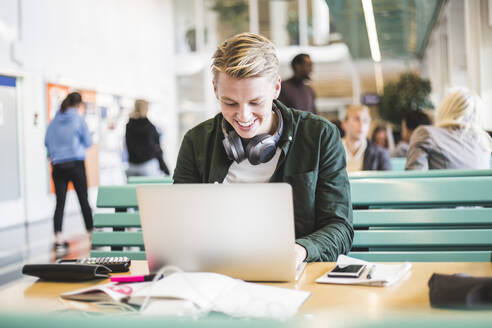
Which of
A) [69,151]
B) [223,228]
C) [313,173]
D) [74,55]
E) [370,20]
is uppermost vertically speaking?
[370,20]

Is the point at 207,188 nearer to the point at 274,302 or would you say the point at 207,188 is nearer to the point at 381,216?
the point at 274,302

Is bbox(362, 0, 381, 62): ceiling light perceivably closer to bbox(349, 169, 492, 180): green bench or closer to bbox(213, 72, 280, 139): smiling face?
bbox(349, 169, 492, 180): green bench

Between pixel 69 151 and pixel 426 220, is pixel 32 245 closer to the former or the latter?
pixel 69 151

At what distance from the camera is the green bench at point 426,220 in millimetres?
2117

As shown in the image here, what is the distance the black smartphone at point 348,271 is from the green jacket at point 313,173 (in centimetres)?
24

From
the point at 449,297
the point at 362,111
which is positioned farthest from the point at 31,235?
the point at 449,297

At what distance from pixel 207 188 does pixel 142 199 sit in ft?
0.50

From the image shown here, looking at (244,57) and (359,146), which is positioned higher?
(244,57)

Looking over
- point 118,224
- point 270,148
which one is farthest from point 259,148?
point 118,224

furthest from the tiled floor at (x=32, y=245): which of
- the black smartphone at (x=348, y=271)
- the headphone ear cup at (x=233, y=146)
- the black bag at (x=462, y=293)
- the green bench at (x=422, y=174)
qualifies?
the black bag at (x=462, y=293)

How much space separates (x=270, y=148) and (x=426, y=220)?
788 millimetres

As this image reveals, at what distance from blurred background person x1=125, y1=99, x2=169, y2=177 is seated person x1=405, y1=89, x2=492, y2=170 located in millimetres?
4210

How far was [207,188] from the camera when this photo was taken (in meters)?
1.16

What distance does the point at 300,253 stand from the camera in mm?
1420
